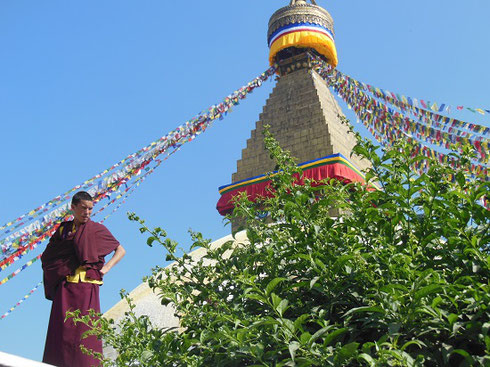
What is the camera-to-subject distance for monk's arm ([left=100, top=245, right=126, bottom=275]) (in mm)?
3975

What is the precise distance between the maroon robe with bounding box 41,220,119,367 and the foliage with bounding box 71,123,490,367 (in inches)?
51.5

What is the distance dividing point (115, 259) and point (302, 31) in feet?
34.8

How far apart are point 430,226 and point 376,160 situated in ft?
1.14

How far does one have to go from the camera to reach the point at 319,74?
550 inches

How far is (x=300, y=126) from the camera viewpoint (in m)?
12.3

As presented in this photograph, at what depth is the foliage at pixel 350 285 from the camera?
1.87 m

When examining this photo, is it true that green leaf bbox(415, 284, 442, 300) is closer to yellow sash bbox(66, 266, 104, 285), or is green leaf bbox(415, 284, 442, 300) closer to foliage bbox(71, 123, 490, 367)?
foliage bbox(71, 123, 490, 367)

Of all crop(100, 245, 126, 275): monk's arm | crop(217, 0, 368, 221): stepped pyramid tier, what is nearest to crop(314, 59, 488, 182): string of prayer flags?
crop(217, 0, 368, 221): stepped pyramid tier

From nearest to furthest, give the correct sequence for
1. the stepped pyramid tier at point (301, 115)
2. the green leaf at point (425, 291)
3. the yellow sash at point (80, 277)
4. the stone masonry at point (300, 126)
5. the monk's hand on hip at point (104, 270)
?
the green leaf at point (425, 291) < the yellow sash at point (80, 277) < the monk's hand on hip at point (104, 270) < the stepped pyramid tier at point (301, 115) < the stone masonry at point (300, 126)

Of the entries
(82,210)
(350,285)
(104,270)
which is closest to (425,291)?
(350,285)

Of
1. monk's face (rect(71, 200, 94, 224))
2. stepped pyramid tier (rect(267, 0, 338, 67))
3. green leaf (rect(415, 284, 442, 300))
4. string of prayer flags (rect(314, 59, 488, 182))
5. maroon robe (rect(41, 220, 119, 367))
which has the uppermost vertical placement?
stepped pyramid tier (rect(267, 0, 338, 67))

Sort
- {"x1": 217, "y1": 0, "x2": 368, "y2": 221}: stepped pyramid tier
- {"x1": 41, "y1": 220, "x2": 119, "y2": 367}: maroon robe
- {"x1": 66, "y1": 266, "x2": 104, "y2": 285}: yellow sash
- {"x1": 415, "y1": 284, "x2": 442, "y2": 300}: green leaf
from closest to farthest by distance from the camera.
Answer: {"x1": 415, "y1": 284, "x2": 442, "y2": 300}: green leaf < {"x1": 41, "y1": 220, "x2": 119, "y2": 367}: maroon robe < {"x1": 66, "y1": 266, "x2": 104, "y2": 285}: yellow sash < {"x1": 217, "y1": 0, "x2": 368, "y2": 221}: stepped pyramid tier

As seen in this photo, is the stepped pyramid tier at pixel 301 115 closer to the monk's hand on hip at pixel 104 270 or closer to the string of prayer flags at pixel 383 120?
the string of prayer flags at pixel 383 120

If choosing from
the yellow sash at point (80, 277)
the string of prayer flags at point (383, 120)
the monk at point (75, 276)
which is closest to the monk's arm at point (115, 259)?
the monk at point (75, 276)
